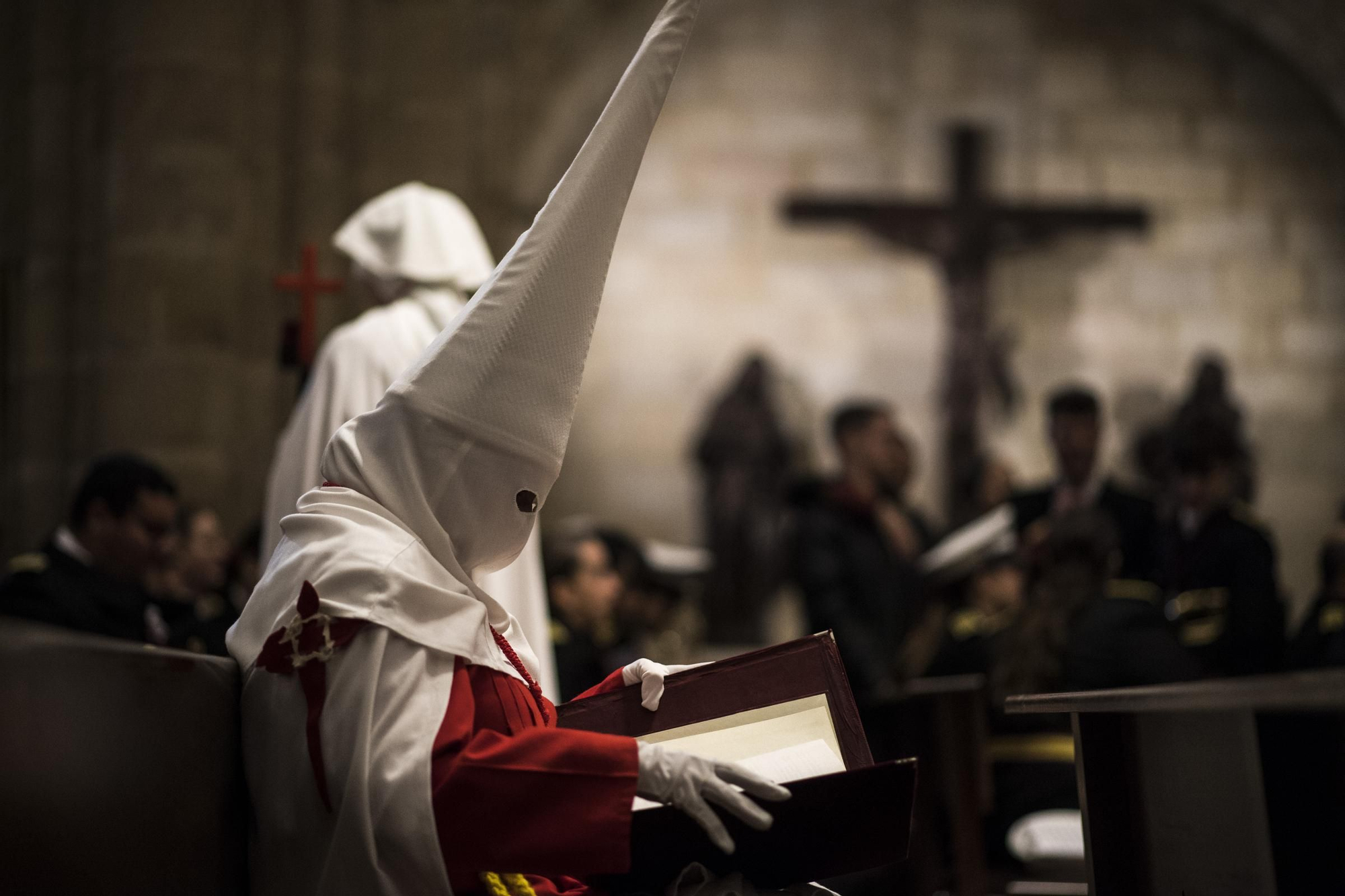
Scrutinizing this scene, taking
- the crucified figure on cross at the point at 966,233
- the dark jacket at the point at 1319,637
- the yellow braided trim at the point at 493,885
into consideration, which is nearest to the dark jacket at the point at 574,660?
the dark jacket at the point at 1319,637

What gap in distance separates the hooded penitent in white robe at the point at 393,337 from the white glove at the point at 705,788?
77.5 inches

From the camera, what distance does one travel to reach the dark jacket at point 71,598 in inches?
180

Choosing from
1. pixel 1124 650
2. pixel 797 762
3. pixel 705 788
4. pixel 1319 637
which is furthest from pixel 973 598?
pixel 705 788

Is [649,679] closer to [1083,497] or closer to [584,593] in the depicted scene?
[584,593]

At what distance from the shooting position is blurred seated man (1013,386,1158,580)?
6.38 meters

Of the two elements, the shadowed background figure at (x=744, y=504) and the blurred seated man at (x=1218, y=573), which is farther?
the shadowed background figure at (x=744, y=504)

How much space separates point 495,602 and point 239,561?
4396 millimetres

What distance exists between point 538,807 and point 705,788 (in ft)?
0.78

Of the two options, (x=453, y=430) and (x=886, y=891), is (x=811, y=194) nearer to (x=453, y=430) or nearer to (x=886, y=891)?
(x=886, y=891)

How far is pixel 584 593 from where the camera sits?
23.4 feet

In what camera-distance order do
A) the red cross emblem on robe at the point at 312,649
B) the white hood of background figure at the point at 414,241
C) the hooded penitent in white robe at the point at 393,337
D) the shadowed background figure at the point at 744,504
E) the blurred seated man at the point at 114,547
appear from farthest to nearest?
1. the shadowed background figure at the point at 744,504
2. the blurred seated man at the point at 114,547
3. the white hood of background figure at the point at 414,241
4. the hooded penitent in white robe at the point at 393,337
5. the red cross emblem on robe at the point at 312,649

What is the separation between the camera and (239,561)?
21.6 ft

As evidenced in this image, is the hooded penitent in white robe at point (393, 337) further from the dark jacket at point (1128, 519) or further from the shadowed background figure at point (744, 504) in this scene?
the shadowed background figure at point (744, 504)

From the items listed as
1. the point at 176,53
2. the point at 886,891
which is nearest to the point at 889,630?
the point at 886,891
